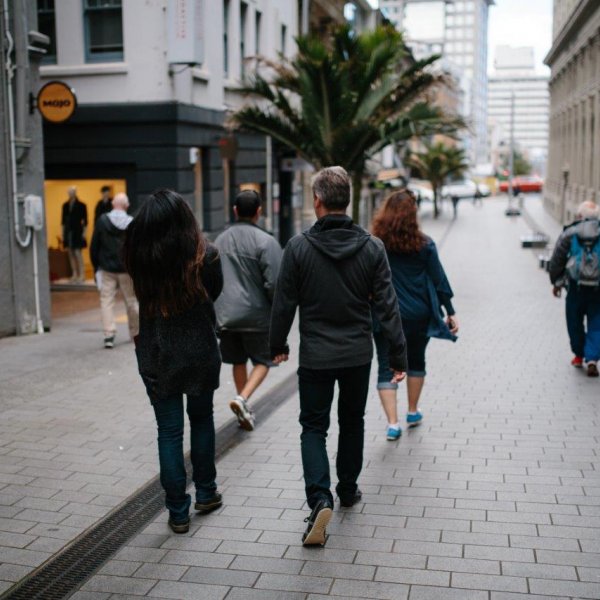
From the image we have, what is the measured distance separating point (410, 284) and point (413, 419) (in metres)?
1.15

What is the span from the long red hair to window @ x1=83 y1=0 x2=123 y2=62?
11684 mm

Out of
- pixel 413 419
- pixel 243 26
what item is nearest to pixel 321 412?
pixel 413 419

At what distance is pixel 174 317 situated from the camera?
515cm

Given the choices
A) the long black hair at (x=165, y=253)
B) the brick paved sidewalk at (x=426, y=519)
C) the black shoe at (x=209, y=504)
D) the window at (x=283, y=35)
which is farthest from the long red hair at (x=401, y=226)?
the window at (x=283, y=35)

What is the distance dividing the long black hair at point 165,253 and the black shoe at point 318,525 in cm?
128

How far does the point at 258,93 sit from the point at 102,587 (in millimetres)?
12684

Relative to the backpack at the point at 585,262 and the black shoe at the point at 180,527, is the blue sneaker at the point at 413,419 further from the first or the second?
the backpack at the point at 585,262

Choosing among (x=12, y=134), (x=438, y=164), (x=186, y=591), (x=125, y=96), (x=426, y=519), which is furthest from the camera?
(x=438, y=164)

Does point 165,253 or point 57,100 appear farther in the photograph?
point 57,100

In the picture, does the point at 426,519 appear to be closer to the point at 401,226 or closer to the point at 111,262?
the point at 401,226

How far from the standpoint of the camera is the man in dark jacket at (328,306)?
5.18 meters

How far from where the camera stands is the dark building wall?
17344mm

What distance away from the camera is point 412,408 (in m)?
7.68

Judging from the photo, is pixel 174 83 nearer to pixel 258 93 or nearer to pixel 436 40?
pixel 258 93
